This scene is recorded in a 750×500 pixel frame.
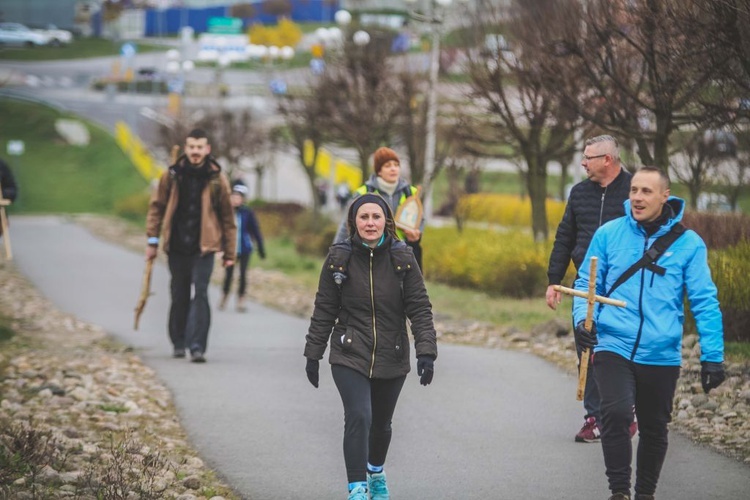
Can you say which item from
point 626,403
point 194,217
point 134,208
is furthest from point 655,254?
point 134,208

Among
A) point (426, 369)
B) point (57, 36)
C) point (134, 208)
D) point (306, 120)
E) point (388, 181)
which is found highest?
point (57, 36)

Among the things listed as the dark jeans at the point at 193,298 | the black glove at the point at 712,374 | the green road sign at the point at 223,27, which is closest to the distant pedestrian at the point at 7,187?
the dark jeans at the point at 193,298

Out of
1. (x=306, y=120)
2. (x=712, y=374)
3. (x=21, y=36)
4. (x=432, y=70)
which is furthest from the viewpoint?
(x=21, y=36)

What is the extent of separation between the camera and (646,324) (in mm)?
6094

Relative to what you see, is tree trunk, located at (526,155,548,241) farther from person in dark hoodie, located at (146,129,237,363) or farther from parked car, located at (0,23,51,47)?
parked car, located at (0,23,51,47)

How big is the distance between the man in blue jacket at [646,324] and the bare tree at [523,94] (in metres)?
9.11

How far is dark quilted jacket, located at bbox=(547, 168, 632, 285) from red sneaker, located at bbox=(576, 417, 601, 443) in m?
1.04

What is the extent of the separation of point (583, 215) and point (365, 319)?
2.23m

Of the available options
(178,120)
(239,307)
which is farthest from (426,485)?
(178,120)

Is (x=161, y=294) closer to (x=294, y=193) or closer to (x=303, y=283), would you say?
(x=303, y=283)

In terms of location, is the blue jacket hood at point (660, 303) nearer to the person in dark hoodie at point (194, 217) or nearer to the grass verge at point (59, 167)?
the person in dark hoodie at point (194, 217)

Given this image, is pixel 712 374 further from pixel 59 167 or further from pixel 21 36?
pixel 21 36

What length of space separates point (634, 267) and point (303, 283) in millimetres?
17386

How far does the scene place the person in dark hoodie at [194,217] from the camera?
1161 cm
